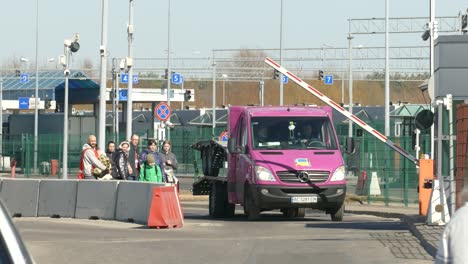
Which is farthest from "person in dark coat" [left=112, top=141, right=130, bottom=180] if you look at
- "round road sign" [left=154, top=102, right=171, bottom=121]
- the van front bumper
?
"round road sign" [left=154, top=102, right=171, bottom=121]

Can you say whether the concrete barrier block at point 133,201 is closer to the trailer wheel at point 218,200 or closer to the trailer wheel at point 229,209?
the trailer wheel at point 218,200

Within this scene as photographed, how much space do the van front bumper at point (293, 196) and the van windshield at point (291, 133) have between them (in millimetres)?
944

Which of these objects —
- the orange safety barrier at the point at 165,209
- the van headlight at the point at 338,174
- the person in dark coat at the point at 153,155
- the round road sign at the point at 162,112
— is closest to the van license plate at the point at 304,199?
the van headlight at the point at 338,174

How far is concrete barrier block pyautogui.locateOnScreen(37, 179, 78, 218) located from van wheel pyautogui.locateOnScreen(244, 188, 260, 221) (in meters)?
3.78

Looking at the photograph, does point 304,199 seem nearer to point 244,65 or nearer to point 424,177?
point 424,177

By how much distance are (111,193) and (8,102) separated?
68.4 m

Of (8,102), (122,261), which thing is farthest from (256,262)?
(8,102)

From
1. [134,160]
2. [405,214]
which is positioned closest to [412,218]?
[405,214]

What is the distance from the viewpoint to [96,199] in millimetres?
23594

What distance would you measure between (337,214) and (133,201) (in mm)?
4170

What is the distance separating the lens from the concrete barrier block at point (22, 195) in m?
24.7

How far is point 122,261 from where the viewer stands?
1461 cm

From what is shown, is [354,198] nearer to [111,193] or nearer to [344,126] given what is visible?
[111,193]

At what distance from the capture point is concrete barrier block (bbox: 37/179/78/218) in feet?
79.1
